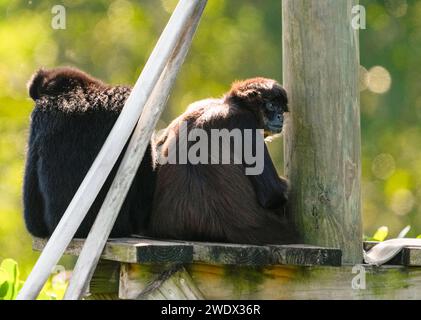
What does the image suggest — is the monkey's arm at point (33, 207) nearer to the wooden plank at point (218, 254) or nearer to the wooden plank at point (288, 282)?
the wooden plank at point (218, 254)

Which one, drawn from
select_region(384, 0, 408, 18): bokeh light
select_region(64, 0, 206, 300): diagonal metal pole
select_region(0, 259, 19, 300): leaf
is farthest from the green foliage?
select_region(384, 0, 408, 18): bokeh light

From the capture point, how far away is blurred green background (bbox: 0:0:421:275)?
24.5 meters

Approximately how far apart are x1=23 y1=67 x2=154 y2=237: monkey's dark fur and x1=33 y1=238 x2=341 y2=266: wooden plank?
→ 2.62ft

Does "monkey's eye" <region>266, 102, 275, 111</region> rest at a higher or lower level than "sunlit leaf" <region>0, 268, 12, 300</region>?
Answer: higher

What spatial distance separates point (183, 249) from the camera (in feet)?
18.9

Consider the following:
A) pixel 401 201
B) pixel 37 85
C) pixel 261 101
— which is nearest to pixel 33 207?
pixel 37 85

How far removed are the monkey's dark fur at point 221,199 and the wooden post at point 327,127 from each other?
0.22 m

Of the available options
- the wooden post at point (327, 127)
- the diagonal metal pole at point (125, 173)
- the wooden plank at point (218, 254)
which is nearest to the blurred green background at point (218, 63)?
the wooden post at point (327, 127)

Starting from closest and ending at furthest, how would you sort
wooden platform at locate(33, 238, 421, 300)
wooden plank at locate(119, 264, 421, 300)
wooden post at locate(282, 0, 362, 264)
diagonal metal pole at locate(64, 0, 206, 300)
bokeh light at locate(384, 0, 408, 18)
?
diagonal metal pole at locate(64, 0, 206, 300) < wooden platform at locate(33, 238, 421, 300) < wooden plank at locate(119, 264, 421, 300) < wooden post at locate(282, 0, 362, 264) < bokeh light at locate(384, 0, 408, 18)

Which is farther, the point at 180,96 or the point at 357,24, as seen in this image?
the point at 180,96

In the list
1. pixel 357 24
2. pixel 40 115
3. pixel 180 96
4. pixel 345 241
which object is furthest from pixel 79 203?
pixel 180 96

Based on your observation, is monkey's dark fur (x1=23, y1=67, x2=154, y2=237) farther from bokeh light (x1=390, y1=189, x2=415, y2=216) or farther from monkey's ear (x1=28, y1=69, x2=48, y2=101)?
bokeh light (x1=390, y1=189, x2=415, y2=216)
